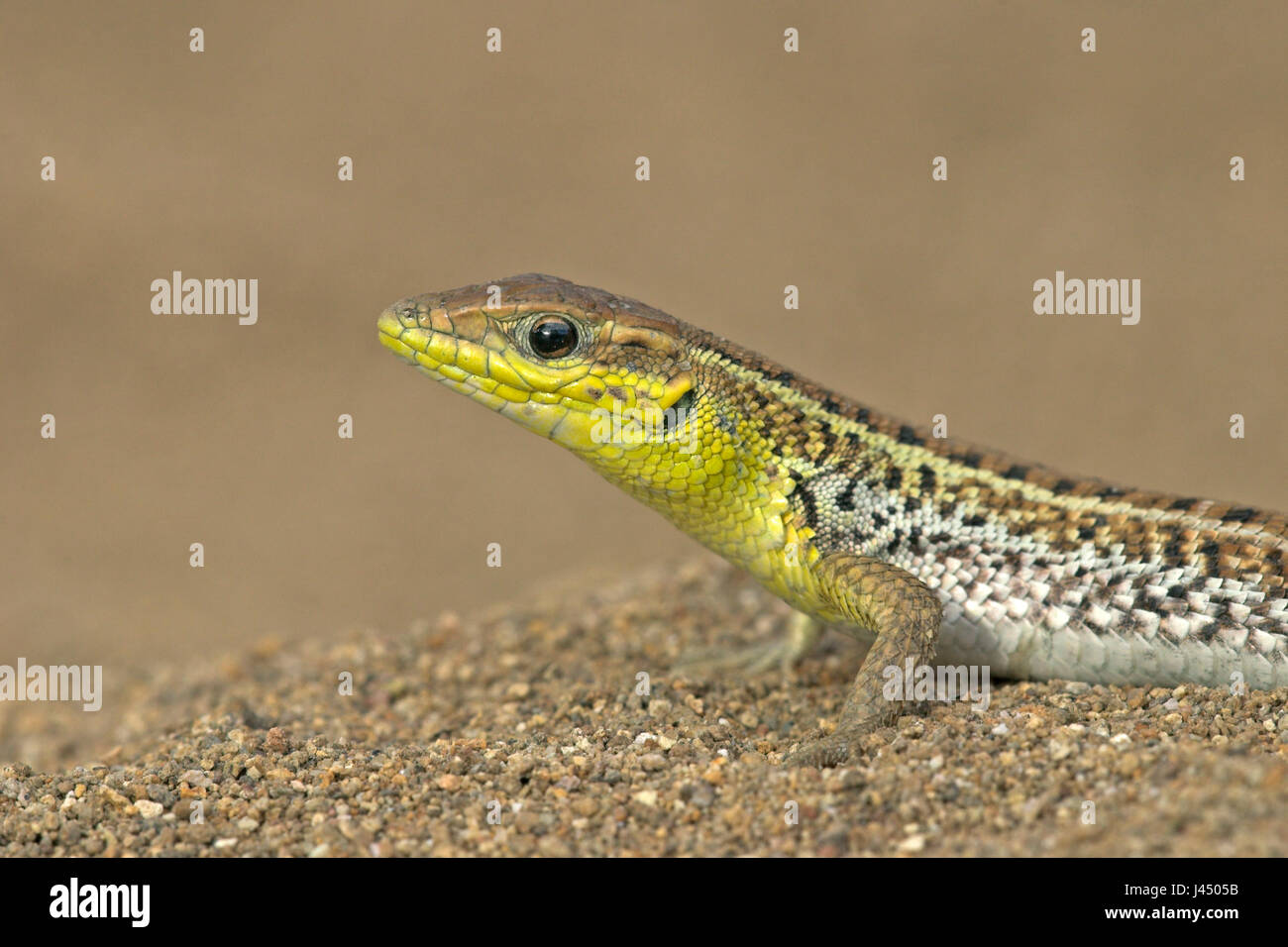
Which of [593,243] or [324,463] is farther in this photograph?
[593,243]

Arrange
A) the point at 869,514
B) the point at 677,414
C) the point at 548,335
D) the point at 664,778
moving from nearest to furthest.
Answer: the point at 664,778 < the point at 548,335 < the point at 677,414 < the point at 869,514

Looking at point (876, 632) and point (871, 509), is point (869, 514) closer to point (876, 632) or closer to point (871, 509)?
point (871, 509)

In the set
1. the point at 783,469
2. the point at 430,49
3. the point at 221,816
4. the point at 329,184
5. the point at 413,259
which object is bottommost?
the point at 221,816

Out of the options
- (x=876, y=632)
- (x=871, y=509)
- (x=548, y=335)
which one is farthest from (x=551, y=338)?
(x=876, y=632)

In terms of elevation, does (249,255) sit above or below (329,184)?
below

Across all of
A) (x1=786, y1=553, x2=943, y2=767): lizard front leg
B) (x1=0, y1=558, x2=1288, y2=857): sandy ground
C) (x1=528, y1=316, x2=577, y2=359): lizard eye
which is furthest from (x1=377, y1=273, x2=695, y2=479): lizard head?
(x1=0, y1=558, x2=1288, y2=857): sandy ground

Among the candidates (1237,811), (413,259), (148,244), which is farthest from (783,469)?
(148,244)

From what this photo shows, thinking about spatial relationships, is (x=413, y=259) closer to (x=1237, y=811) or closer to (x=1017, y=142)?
(x=1017, y=142)
